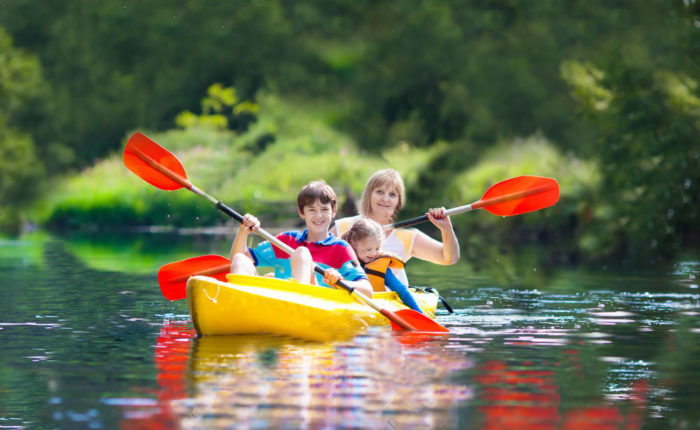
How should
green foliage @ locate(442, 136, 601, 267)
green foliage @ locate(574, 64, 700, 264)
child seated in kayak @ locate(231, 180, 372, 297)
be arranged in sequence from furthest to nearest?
green foliage @ locate(442, 136, 601, 267), green foliage @ locate(574, 64, 700, 264), child seated in kayak @ locate(231, 180, 372, 297)

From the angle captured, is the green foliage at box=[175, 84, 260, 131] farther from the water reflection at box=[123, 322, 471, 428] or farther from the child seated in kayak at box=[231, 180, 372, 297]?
the water reflection at box=[123, 322, 471, 428]

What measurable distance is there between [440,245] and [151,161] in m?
2.21

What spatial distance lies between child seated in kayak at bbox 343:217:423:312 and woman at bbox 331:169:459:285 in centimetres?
22

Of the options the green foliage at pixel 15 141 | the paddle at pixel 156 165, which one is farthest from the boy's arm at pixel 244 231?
the green foliage at pixel 15 141

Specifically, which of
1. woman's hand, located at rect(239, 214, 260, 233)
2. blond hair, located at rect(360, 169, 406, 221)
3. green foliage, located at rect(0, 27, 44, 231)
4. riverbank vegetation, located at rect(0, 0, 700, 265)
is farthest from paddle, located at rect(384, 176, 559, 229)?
green foliage, located at rect(0, 27, 44, 231)

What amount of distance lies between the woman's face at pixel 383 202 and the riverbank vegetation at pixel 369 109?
781 centimetres

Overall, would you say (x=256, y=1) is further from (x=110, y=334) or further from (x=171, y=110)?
(x=110, y=334)

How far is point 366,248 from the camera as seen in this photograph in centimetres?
834

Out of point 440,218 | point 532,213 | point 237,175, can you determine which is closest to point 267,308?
point 440,218

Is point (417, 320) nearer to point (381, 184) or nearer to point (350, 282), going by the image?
point (350, 282)

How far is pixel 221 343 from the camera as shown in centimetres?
729

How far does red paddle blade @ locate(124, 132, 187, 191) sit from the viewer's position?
8.91 meters

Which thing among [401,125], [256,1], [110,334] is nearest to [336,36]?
[256,1]

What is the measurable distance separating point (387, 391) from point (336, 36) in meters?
31.2
